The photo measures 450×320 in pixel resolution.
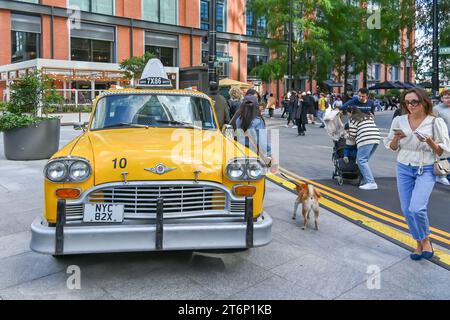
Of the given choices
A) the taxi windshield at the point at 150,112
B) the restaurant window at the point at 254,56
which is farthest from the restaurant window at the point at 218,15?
the taxi windshield at the point at 150,112

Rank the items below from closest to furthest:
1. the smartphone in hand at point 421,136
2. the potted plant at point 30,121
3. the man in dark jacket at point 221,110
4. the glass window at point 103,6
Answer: the smartphone in hand at point 421,136
the man in dark jacket at point 221,110
the potted plant at point 30,121
the glass window at point 103,6

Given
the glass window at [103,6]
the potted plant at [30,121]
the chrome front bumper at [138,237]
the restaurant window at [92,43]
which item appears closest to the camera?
the chrome front bumper at [138,237]

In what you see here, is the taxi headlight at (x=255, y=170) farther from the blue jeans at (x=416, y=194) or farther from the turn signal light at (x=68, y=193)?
the blue jeans at (x=416, y=194)

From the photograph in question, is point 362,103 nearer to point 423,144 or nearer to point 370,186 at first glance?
point 370,186

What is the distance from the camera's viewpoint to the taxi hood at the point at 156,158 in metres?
4.08

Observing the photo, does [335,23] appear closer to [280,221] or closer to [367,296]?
[280,221]

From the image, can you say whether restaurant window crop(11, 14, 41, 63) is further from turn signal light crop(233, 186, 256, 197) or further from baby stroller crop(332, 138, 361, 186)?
turn signal light crop(233, 186, 256, 197)

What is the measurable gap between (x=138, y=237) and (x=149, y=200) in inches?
14.3

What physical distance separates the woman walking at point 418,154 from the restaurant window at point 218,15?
133ft

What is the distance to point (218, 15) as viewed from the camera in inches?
1725

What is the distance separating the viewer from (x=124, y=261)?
4.73m

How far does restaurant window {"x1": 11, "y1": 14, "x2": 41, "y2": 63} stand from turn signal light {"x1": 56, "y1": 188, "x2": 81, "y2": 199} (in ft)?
107

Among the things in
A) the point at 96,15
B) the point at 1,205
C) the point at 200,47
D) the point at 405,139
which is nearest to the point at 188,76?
the point at 96,15

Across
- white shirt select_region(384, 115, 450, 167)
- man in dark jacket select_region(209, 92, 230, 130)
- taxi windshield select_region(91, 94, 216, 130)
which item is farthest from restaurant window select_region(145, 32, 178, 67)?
white shirt select_region(384, 115, 450, 167)
